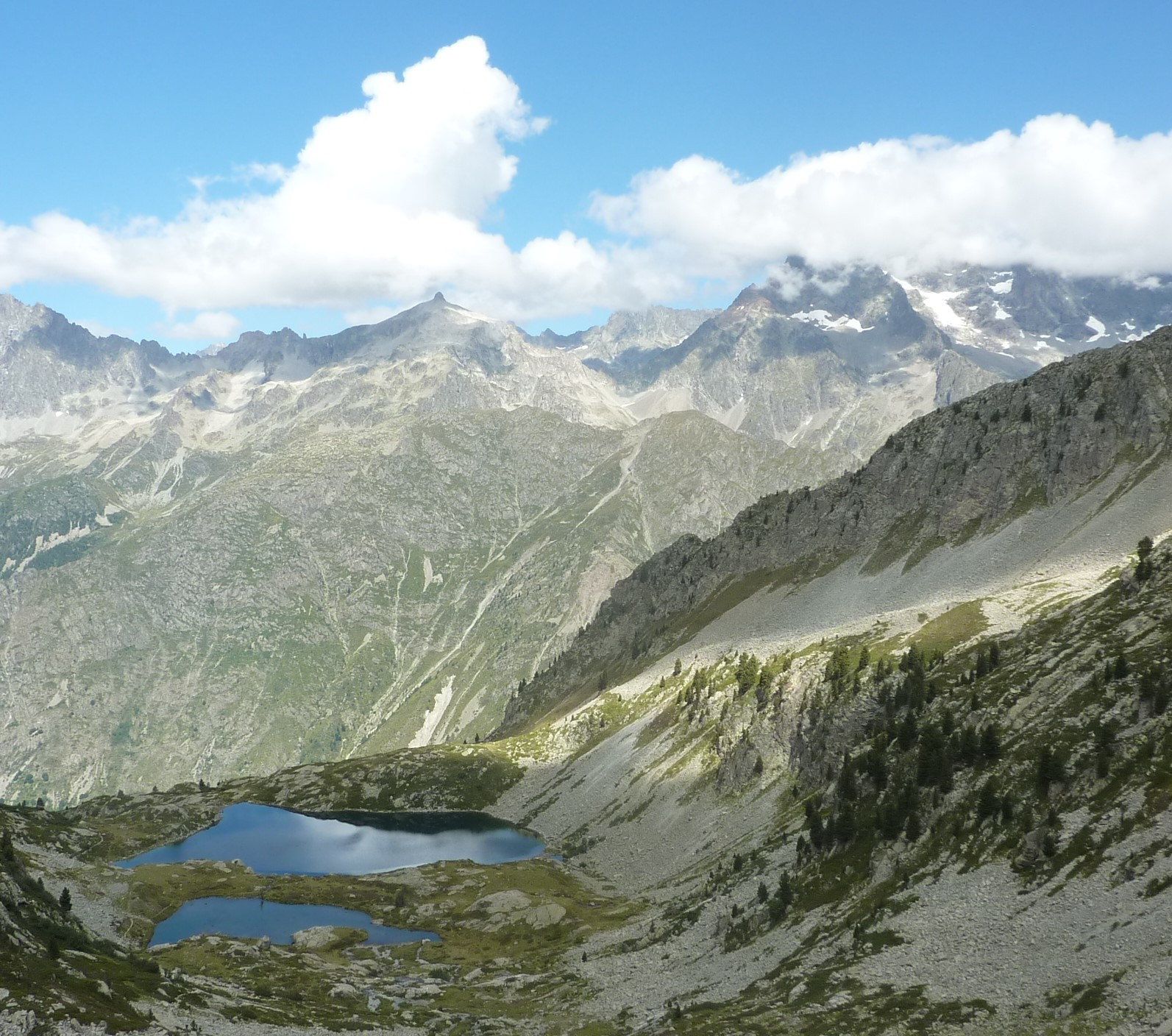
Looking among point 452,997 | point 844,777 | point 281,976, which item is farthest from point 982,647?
point 281,976

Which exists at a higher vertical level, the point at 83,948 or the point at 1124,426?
the point at 1124,426

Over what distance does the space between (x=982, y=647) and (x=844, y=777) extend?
32.6 meters

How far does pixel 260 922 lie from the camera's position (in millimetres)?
128250

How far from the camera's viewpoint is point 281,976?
9350 cm

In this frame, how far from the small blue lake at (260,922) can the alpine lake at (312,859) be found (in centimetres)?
11

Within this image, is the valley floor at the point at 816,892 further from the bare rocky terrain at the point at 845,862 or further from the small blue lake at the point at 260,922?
the small blue lake at the point at 260,922

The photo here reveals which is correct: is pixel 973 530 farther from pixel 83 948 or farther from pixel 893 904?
pixel 83 948

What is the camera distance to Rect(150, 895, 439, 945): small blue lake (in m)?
119

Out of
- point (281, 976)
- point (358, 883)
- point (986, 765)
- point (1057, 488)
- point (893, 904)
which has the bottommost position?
point (358, 883)

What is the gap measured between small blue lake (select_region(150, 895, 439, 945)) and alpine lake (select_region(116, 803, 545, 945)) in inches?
4.1

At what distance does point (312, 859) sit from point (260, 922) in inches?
2002

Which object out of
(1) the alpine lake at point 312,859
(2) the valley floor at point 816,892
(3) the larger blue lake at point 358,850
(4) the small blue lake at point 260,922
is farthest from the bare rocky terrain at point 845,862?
(3) the larger blue lake at point 358,850

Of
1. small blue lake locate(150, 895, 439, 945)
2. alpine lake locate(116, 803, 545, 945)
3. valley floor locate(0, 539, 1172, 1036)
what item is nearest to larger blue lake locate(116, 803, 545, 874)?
alpine lake locate(116, 803, 545, 945)

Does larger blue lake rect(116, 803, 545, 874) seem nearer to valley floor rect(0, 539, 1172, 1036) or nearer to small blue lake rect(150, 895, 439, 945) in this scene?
valley floor rect(0, 539, 1172, 1036)
